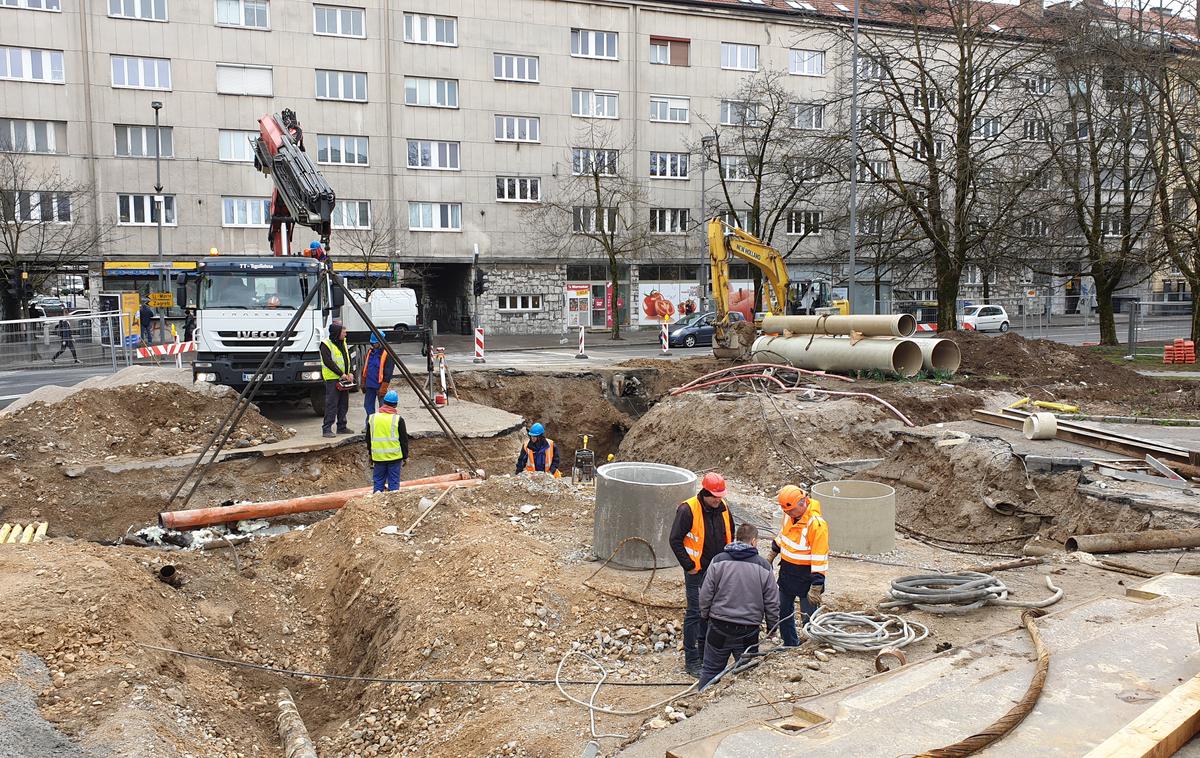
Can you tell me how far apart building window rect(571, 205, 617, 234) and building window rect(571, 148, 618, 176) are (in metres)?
1.59

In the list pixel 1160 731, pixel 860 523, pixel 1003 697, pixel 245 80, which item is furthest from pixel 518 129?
pixel 1160 731

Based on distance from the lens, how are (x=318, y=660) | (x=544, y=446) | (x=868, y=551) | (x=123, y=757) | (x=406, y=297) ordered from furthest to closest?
1. (x=406, y=297)
2. (x=544, y=446)
3. (x=868, y=551)
4. (x=318, y=660)
5. (x=123, y=757)

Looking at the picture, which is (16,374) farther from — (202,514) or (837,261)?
(837,261)

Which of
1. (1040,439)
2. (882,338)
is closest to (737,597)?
(1040,439)

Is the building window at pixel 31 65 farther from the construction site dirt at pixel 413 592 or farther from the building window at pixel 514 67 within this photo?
the construction site dirt at pixel 413 592

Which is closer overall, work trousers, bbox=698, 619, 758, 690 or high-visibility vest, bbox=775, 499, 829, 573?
work trousers, bbox=698, 619, 758, 690

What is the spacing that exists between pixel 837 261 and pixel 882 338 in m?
17.9

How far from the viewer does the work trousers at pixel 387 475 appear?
11.3 m

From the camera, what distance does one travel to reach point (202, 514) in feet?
34.4

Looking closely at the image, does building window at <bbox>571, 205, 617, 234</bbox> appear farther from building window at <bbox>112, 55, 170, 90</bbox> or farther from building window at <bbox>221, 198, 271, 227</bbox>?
building window at <bbox>112, 55, 170, 90</bbox>

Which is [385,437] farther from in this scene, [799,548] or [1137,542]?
[1137,542]

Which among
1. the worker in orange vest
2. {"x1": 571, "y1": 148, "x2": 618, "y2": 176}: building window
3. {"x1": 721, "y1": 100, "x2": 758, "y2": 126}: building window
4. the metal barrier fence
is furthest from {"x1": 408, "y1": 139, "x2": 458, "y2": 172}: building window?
the worker in orange vest

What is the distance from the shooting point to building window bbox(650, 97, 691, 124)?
42281 mm

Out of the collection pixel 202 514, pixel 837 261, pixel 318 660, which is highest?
pixel 837 261
